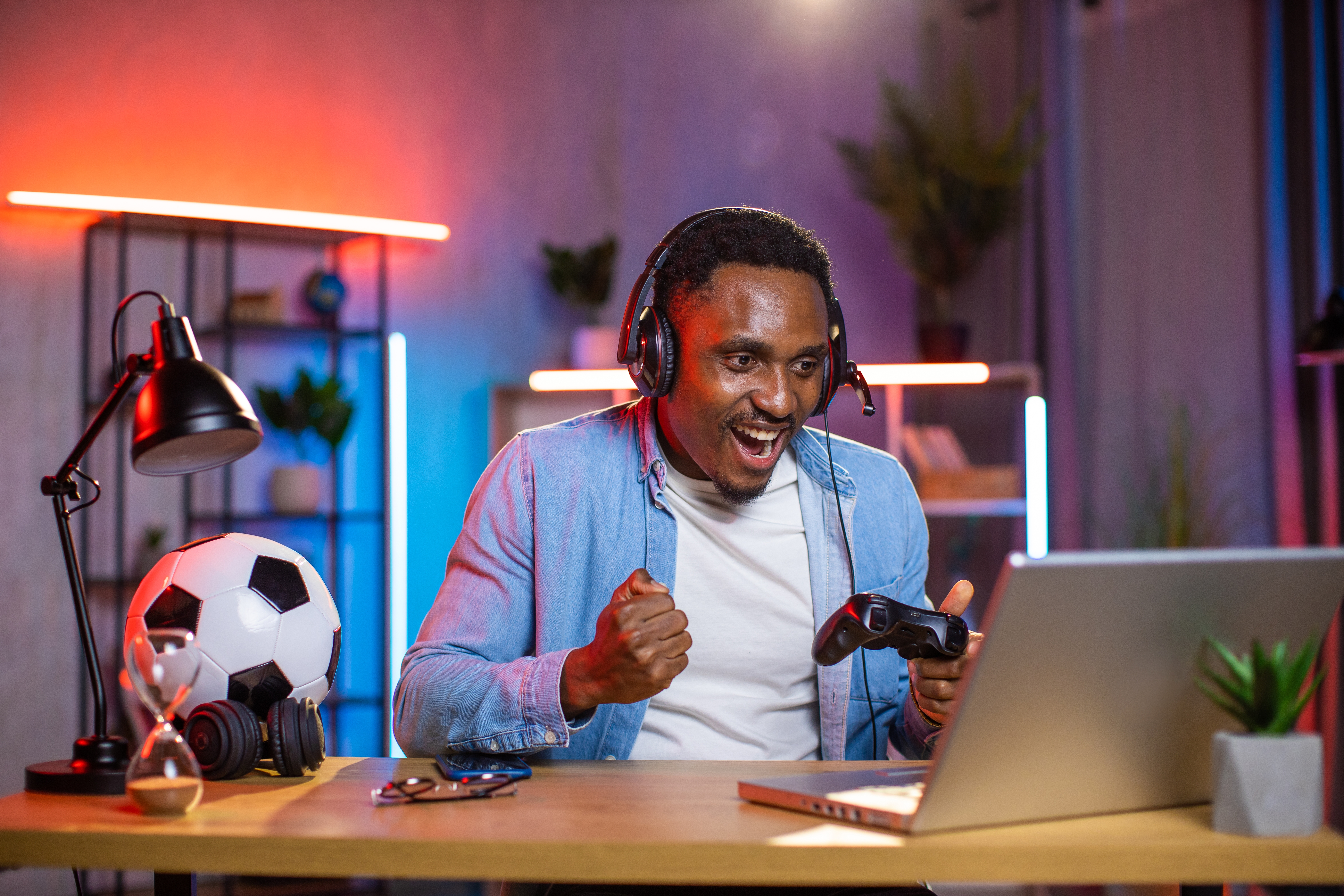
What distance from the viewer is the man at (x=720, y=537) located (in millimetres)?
1532

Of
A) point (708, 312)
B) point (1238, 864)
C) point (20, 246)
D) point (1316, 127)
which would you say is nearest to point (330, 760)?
point (708, 312)

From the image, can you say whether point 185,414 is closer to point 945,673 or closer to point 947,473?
point 945,673

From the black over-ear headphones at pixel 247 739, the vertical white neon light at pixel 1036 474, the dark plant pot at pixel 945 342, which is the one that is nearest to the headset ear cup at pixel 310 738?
the black over-ear headphones at pixel 247 739

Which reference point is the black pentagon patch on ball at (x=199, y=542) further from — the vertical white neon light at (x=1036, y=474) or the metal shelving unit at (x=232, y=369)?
the vertical white neon light at (x=1036, y=474)

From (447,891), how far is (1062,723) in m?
2.75

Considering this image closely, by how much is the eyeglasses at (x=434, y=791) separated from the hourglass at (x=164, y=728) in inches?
6.6

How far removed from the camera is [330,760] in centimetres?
130

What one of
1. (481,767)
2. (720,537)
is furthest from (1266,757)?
(720,537)

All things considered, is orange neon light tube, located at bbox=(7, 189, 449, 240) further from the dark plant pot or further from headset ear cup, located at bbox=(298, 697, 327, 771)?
headset ear cup, located at bbox=(298, 697, 327, 771)

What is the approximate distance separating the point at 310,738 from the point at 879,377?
→ 2.70 meters

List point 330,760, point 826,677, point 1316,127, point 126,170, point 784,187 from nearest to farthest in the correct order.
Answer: point 330,760 < point 826,677 < point 1316,127 < point 126,170 < point 784,187

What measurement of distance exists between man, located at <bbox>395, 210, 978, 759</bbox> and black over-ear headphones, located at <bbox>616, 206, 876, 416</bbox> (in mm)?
20

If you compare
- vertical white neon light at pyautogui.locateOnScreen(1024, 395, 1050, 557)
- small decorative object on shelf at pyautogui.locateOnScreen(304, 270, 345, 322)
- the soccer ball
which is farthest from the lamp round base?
vertical white neon light at pyautogui.locateOnScreen(1024, 395, 1050, 557)

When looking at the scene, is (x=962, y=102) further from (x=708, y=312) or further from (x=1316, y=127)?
(x=708, y=312)
